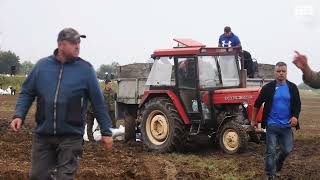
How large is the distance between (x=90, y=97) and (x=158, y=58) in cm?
625

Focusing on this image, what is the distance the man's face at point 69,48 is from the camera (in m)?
5.26

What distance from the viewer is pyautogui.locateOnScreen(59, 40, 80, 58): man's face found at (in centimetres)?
526

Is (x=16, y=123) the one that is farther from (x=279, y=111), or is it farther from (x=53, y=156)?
(x=279, y=111)

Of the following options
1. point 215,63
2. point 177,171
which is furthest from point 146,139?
point 177,171

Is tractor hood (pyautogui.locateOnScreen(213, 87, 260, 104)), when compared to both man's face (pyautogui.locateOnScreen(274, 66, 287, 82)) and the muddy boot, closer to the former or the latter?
man's face (pyautogui.locateOnScreen(274, 66, 287, 82))

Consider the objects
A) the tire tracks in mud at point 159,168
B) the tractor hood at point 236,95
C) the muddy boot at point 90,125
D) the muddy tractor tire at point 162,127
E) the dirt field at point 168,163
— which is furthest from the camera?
the muddy boot at point 90,125

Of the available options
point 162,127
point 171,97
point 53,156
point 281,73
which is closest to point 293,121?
point 281,73

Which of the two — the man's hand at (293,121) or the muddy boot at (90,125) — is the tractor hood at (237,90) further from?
the muddy boot at (90,125)

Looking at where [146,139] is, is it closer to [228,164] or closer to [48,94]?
[228,164]

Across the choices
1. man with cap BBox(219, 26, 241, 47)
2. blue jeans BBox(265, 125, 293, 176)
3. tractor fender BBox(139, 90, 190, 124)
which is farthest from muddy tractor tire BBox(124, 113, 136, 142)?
blue jeans BBox(265, 125, 293, 176)

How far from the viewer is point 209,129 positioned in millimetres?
11383

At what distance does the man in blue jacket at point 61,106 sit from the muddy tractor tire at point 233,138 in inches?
216

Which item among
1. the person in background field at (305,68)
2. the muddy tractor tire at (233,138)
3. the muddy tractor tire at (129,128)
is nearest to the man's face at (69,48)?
the person in background field at (305,68)

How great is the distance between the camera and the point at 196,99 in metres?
11.1
